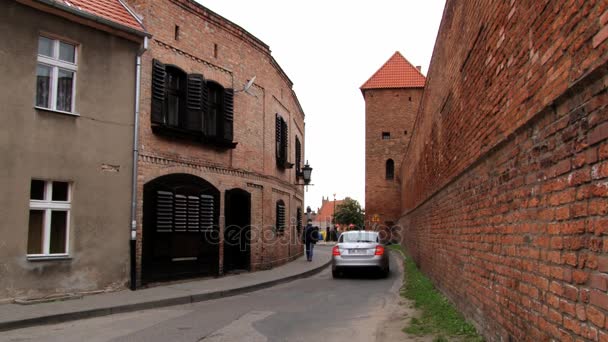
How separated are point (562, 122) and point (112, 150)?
10.6 meters

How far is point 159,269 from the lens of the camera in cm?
1334

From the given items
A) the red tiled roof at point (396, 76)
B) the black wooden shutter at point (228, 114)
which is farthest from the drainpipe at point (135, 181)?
the red tiled roof at point (396, 76)

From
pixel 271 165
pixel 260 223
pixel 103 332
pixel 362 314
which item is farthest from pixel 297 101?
pixel 103 332

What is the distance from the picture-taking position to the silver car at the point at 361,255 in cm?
1636

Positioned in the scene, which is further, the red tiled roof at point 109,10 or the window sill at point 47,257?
the red tiled roof at point 109,10

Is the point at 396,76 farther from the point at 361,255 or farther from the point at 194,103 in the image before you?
the point at 194,103

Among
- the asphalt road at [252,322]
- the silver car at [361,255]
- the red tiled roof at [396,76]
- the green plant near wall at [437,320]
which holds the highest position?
the red tiled roof at [396,76]

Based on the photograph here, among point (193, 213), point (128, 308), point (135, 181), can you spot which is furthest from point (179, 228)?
point (128, 308)

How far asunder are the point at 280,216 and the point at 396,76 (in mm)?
28247

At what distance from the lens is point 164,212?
44.6ft

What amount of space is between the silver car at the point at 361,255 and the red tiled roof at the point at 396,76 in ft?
96.2

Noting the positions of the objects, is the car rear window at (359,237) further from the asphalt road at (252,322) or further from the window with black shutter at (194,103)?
the window with black shutter at (194,103)

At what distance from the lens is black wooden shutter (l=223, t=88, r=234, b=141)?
16.2 m

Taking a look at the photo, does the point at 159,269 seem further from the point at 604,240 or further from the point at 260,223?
the point at 604,240
